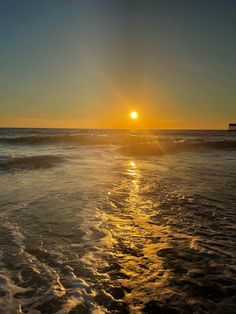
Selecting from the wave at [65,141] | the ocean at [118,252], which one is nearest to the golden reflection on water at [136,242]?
the ocean at [118,252]

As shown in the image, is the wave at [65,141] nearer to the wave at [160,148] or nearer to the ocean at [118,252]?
the wave at [160,148]

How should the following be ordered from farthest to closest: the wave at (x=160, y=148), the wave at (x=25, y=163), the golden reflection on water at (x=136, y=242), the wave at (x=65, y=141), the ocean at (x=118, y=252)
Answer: the wave at (x=65, y=141) < the wave at (x=160, y=148) < the wave at (x=25, y=163) < the golden reflection on water at (x=136, y=242) < the ocean at (x=118, y=252)

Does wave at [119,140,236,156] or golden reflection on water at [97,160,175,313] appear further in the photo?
wave at [119,140,236,156]

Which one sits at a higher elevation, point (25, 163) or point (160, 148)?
point (160, 148)

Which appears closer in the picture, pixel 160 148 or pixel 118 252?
pixel 118 252

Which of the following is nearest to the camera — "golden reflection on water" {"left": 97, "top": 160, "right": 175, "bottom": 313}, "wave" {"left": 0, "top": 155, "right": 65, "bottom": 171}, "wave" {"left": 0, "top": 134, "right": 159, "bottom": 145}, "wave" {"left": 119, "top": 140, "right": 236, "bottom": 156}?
"golden reflection on water" {"left": 97, "top": 160, "right": 175, "bottom": 313}

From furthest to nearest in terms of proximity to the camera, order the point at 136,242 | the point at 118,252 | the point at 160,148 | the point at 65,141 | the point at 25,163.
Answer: the point at 65,141 → the point at 160,148 → the point at 25,163 → the point at 136,242 → the point at 118,252

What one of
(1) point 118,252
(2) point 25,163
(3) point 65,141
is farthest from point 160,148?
(1) point 118,252

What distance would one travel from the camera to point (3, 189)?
888 cm

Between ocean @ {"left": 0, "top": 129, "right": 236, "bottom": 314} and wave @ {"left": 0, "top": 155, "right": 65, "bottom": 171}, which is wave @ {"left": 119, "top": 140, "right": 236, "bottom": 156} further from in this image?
ocean @ {"left": 0, "top": 129, "right": 236, "bottom": 314}

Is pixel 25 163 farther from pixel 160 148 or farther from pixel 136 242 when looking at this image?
pixel 160 148

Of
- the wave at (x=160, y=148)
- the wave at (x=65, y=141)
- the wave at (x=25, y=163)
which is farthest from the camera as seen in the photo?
the wave at (x=65, y=141)

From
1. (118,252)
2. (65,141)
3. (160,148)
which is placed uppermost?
(65,141)

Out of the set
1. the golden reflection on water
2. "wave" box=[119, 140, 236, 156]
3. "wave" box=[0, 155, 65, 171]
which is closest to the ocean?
the golden reflection on water
